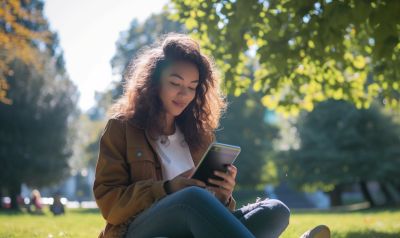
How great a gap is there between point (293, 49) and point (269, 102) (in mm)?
1784

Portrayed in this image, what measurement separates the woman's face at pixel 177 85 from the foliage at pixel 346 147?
21.7 m

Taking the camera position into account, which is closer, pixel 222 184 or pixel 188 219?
pixel 188 219

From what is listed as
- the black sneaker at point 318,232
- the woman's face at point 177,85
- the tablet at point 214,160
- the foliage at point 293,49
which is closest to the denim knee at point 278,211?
the black sneaker at point 318,232

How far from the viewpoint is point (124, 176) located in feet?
10.1

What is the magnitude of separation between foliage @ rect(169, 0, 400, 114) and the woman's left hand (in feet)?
6.96

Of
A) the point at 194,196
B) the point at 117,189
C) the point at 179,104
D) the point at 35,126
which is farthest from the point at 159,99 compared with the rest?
the point at 35,126

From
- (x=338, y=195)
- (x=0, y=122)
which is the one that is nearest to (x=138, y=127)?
(x=0, y=122)

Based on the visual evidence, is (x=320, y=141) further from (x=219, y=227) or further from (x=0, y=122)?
(x=219, y=227)

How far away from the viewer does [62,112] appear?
27.1 metres

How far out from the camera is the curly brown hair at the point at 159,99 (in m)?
3.41

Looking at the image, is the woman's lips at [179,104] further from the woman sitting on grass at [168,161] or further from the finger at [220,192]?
the finger at [220,192]

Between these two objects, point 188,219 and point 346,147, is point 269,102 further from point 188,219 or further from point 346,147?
point 346,147

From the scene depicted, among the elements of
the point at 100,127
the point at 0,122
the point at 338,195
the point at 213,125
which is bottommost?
the point at 338,195

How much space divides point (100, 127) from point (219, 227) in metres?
35.3
